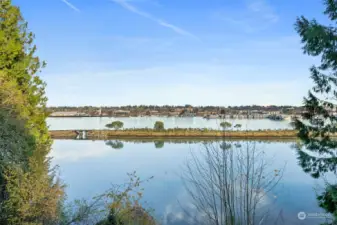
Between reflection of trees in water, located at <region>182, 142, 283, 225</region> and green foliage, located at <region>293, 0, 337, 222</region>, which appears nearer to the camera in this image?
reflection of trees in water, located at <region>182, 142, 283, 225</region>

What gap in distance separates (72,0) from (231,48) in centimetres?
642

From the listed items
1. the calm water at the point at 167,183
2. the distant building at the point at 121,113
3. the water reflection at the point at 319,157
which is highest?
the distant building at the point at 121,113

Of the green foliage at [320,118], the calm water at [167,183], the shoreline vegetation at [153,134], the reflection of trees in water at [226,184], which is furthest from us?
the shoreline vegetation at [153,134]

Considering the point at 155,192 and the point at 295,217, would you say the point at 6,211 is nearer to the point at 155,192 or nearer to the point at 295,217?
the point at 155,192

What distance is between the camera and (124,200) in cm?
522

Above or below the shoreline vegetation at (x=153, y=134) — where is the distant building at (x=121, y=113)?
above

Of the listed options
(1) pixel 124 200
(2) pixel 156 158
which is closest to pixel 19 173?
(1) pixel 124 200

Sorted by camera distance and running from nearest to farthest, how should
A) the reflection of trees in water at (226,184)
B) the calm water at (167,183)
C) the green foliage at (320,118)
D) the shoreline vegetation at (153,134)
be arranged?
the reflection of trees in water at (226,184)
the green foliage at (320,118)
the calm water at (167,183)
the shoreline vegetation at (153,134)

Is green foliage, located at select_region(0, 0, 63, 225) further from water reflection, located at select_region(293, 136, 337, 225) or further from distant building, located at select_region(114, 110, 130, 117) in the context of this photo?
distant building, located at select_region(114, 110, 130, 117)
